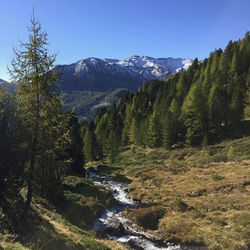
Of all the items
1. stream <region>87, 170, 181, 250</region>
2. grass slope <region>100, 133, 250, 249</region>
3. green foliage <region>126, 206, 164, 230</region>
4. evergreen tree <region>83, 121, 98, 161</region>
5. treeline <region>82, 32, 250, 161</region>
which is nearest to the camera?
stream <region>87, 170, 181, 250</region>

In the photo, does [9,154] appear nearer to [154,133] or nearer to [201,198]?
[201,198]

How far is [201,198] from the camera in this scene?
2102 centimetres

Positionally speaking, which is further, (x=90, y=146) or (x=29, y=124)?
(x=90, y=146)

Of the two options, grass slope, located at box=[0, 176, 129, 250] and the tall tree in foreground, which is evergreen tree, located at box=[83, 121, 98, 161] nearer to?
grass slope, located at box=[0, 176, 129, 250]

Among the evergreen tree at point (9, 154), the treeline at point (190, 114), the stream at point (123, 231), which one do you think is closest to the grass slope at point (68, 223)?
the evergreen tree at point (9, 154)

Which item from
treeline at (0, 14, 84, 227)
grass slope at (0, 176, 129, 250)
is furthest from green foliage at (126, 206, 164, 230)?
treeline at (0, 14, 84, 227)

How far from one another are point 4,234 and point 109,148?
45.5 m

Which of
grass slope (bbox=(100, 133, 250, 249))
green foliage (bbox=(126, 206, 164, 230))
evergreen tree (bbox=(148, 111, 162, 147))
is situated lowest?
green foliage (bbox=(126, 206, 164, 230))

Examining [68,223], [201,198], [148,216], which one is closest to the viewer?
[68,223]

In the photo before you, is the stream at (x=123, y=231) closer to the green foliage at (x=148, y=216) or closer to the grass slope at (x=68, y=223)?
the green foliage at (x=148, y=216)

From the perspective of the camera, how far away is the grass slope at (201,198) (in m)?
14.6

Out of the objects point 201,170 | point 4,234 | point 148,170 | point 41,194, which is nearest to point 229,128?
point 201,170

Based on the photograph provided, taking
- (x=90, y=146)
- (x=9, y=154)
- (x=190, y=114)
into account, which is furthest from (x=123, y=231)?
(x=90, y=146)

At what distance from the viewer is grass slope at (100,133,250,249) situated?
14.6 meters
